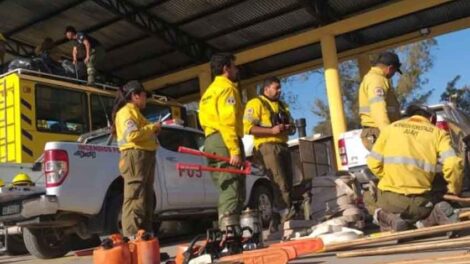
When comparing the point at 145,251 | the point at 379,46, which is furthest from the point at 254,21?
the point at 145,251

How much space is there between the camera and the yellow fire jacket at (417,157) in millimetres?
5129

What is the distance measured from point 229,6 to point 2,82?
657cm

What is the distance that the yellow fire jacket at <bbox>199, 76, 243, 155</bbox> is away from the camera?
5.29 metres

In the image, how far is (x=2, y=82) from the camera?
9.77 metres

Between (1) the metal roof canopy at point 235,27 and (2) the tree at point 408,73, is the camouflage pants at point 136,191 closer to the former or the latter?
(1) the metal roof canopy at point 235,27

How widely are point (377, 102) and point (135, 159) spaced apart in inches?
99.3

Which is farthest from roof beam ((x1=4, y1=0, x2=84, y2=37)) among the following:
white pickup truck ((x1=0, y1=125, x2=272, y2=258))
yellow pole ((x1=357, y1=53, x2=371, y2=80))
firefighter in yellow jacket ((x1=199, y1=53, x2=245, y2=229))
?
firefighter in yellow jacket ((x1=199, y1=53, x2=245, y2=229))

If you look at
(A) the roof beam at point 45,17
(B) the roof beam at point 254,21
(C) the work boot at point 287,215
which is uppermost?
(A) the roof beam at point 45,17

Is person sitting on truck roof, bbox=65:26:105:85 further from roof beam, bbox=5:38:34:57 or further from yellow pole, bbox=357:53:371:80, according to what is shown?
yellow pole, bbox=357:53:371:80

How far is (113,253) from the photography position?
173 inches

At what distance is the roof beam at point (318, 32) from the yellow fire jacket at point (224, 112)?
30.7ft

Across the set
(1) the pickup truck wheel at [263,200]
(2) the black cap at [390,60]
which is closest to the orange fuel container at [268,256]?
(2) the black cap at [390,60]

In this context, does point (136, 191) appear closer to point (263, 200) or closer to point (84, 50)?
point (263, 200)

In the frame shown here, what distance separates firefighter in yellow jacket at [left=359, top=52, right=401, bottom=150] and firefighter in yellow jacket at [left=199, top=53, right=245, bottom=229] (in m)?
1.58
